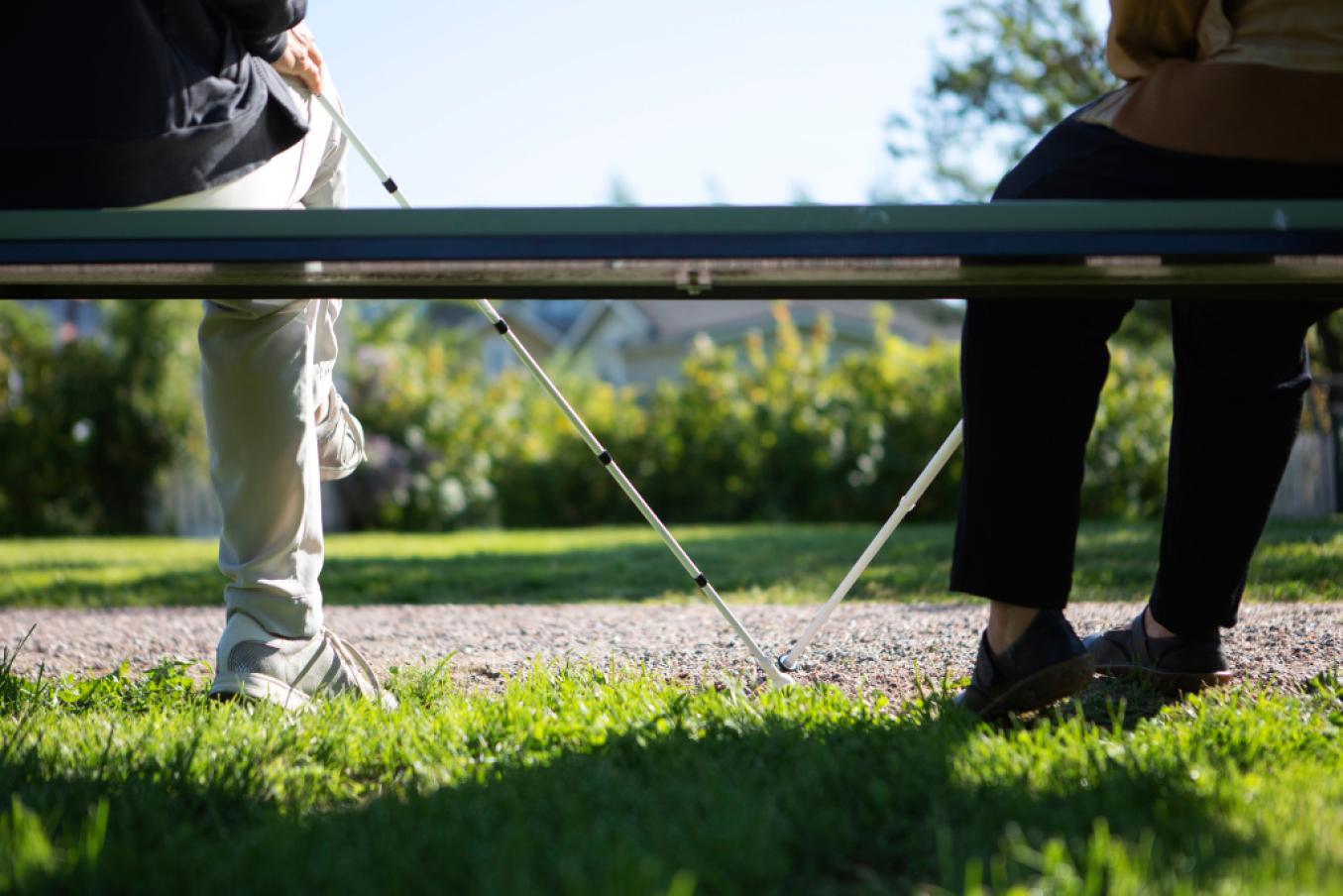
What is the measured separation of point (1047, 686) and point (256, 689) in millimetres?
1486

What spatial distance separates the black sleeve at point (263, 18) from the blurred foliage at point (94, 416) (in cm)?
1301

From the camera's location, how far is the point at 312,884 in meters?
1.44

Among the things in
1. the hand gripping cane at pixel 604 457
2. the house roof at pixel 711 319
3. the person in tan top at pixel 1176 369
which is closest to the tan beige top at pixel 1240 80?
the person in tan top at pixel 1176 369

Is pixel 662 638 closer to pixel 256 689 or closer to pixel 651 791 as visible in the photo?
pixel 256 689

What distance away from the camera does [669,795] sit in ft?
5.82

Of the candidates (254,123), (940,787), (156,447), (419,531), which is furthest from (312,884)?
(156,447)

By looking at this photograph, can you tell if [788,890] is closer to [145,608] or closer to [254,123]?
[254,123]

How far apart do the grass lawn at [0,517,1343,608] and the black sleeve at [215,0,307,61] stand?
2.99 meters

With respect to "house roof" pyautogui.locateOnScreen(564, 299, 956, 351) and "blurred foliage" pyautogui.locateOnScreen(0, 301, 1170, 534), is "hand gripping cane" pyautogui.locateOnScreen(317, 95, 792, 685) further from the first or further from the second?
"house roof" pyautogui.locateOnScreen(564, 299, 956, 351)

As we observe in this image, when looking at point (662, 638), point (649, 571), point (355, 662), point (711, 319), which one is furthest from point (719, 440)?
point (711, 319)

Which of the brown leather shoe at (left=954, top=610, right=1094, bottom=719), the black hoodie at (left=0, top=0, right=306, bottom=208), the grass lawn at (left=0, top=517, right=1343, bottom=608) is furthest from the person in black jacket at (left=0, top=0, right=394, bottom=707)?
the grass lawn at (left=0, top=517, right=1343, bottom=608)

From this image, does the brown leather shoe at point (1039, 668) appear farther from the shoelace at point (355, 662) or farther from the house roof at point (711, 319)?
the house roof at point (711, 319)

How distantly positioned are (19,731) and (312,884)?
1.06 metres

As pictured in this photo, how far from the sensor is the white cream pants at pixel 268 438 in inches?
97.7
